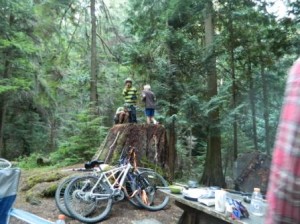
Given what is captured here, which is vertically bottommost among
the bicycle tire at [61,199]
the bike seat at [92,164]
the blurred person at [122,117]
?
the bicycle tire at [61,199]

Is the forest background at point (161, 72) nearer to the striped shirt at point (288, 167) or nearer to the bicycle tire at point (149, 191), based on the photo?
the bicycle tire at point (149, 191)

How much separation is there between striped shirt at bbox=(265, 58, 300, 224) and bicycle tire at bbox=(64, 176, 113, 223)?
5.23 metres

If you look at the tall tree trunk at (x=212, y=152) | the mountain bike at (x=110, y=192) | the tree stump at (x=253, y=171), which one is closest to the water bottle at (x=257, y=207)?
the mountain bike at (x=110, y=192)

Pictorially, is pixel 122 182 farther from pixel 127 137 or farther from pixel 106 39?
pixel 106 39

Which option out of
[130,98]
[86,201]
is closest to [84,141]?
[130,98]

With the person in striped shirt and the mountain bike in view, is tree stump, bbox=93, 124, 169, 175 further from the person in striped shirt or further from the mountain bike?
the person in striped shirt

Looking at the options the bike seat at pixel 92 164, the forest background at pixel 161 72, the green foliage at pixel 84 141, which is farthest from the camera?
the green foliage at pixel 84 141

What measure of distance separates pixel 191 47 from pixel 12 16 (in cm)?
829

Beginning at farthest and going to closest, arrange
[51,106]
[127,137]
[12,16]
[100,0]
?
[51,106]
[12,16]
[100,0]
[127,137]

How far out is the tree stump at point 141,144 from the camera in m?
7.91

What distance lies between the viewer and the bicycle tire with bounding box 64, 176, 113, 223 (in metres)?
5.60

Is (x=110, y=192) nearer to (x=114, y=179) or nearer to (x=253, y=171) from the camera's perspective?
(x=114, y=179)

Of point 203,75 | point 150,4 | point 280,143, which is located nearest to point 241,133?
point 203,75

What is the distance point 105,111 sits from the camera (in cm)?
1670
